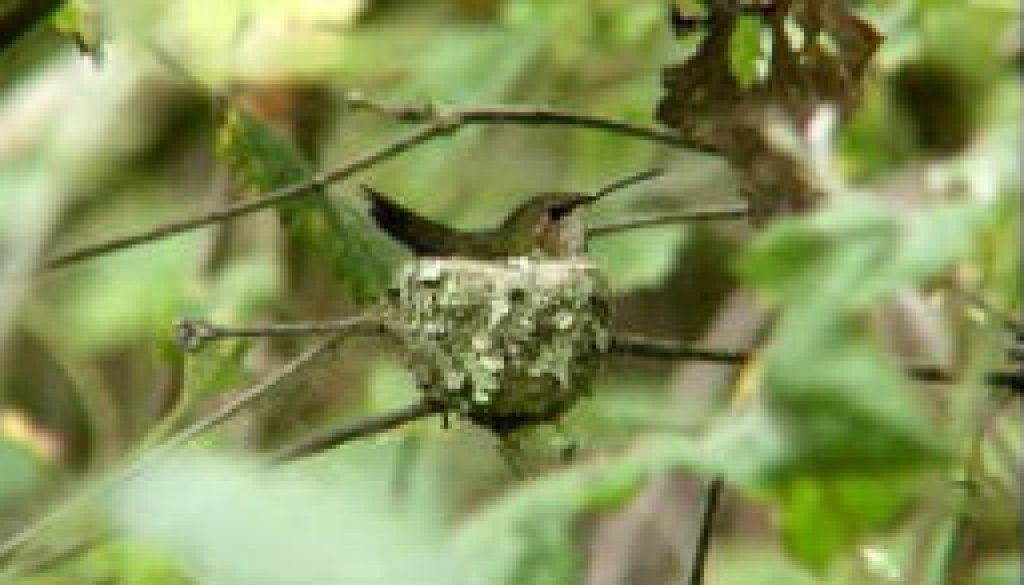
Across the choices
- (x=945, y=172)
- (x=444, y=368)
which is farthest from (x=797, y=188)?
(x=945, y=172)

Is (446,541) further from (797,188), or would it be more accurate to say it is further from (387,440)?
(387,440)

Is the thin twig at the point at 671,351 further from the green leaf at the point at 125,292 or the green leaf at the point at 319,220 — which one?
the green leaf at the point at 125,292

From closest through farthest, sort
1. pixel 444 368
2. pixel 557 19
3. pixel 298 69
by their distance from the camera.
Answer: pixel 444 368, pixel 557 19, pixel 298 69

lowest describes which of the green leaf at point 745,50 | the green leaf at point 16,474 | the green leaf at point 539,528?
the green leaf at point 539,528

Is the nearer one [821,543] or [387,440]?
[821,543]

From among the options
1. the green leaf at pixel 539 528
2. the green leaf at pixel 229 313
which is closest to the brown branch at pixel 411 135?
the green leaf at pixel 229 313

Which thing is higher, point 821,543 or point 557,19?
point 557,19

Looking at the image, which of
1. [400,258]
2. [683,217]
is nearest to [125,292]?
[400,258]
